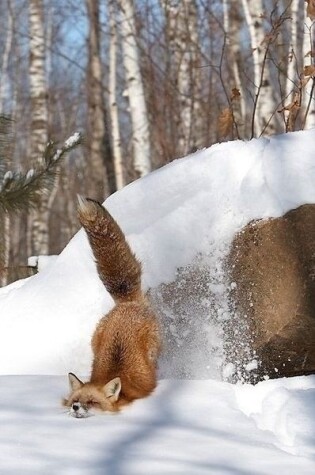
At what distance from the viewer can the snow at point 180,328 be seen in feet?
11.2

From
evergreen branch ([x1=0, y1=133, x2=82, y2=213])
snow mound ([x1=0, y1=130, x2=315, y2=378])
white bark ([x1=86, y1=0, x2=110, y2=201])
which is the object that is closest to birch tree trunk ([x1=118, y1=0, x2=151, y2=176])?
white bark ([x1=86, y1=0, x2=110, y2=201])

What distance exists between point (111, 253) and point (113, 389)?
3.15ft

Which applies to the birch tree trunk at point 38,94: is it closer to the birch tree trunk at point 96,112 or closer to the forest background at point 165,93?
the forest background at point 165,93

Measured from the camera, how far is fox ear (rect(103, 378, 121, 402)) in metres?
4.02

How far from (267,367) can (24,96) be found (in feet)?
72.4

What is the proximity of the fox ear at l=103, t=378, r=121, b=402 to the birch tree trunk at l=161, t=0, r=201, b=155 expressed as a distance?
626 centimetres

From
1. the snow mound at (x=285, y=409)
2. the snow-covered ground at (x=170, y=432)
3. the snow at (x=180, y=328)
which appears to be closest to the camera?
the snow-covered ground at (x=170, y=432)

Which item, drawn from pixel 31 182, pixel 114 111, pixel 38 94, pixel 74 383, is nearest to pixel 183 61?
pixel 114 111

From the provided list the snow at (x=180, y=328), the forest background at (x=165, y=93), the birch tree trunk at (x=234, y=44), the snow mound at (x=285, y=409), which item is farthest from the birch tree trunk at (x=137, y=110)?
the snow mound at (x=285, y=409)

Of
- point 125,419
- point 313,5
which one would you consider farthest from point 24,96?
point 125,419

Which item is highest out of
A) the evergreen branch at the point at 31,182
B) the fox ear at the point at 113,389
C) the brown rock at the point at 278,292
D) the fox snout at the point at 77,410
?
the evergreen branch at the point at 31,182

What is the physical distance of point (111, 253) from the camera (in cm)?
465

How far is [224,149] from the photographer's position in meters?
5.32

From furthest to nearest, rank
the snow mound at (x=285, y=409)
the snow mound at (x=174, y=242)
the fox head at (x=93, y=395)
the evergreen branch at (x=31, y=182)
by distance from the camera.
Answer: the evergreen branch at (x=31, y=182), the snow mound at (x=174, y=242), the fox head at (x=93, y=395), the snow mound at (x=285, y=409)
